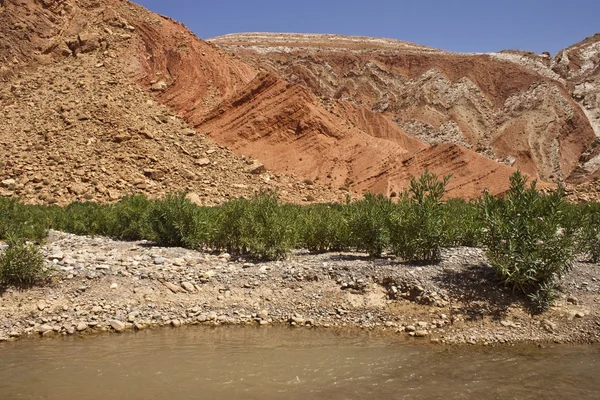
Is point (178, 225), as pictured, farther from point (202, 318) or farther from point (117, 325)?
point (117, 325)

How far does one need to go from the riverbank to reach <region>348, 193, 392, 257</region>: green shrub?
483mm

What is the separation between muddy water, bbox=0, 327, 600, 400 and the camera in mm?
6754

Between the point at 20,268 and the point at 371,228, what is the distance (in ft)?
23.4

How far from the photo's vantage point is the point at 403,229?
11.2 m

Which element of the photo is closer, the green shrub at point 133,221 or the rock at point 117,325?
the rock at point 117,325

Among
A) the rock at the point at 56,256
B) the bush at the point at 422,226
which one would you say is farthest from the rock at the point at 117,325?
the bush at the point at 422,226

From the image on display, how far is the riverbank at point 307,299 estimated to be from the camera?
8.95 metres

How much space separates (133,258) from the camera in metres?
11.8

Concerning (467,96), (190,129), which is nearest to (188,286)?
(190,129)

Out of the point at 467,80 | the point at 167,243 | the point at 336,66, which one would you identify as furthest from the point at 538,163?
the point at 167,243

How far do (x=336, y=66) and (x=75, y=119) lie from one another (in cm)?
3068

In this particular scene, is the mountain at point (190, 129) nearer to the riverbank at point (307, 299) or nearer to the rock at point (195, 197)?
the rock at point (195, 197)

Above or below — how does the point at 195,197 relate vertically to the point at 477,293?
above

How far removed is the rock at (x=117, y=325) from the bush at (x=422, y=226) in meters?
5.72
